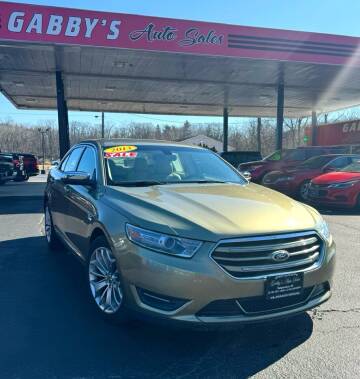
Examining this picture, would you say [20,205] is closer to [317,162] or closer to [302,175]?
[302,175]

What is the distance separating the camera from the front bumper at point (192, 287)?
2848 millimetres

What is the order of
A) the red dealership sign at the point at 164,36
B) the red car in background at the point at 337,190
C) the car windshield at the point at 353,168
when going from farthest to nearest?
the red dealership sign at the point at 164,36 → the car windshield at the point at 353,168 → the red car in background at the point at 337,190

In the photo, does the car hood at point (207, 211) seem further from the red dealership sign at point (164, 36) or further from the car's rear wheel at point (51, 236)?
the red dealership sign at point (164, 36)

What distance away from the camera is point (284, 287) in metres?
3.03

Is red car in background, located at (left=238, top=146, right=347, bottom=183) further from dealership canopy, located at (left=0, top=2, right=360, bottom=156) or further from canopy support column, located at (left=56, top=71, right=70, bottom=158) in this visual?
canopy support column, located at (left=56, top=71, right=70, bottom=158)

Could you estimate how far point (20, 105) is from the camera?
26.5m

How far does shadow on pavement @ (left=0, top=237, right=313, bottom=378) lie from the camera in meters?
2.88

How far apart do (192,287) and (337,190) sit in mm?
8428

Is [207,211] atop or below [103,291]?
atop

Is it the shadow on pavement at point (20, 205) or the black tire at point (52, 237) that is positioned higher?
the black tire at point (52, 237)

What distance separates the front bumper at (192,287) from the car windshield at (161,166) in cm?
138

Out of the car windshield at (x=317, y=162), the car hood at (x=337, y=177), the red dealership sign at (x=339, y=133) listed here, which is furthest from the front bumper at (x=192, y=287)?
the red dealership sign at (x=339, y=133)

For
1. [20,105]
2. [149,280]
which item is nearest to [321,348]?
[149,280]

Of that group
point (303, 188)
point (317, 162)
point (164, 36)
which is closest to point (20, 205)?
point (164, 36)
